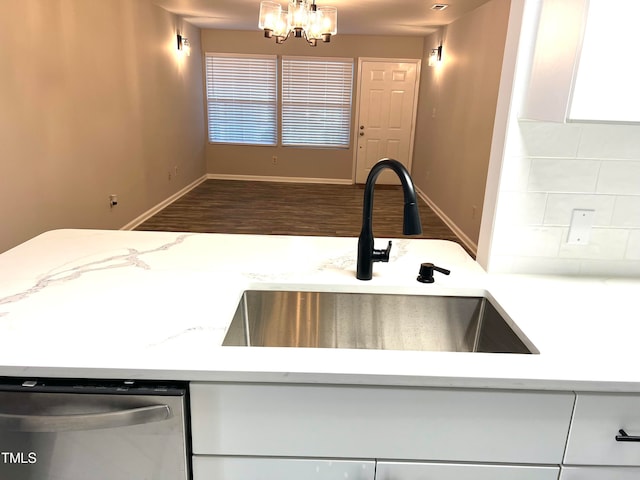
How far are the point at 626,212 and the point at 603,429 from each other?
72cm

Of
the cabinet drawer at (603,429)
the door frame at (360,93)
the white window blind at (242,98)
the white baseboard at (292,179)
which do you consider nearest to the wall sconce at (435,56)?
the door frame at (360,93)

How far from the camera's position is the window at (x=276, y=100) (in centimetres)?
764

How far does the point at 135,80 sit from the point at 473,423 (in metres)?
4.96

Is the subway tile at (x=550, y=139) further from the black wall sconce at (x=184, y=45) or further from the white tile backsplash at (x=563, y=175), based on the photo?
the black wall sconce at (x=184, y=45)

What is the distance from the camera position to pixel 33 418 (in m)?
0.90

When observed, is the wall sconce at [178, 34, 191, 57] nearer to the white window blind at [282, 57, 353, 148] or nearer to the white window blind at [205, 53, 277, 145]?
the white window blind at [205, 53, 277, 145]

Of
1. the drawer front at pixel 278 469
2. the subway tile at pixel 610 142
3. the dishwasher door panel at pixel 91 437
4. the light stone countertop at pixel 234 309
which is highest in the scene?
the subway tile at pixel 610 142

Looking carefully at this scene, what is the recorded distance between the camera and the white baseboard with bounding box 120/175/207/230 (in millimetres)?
4922

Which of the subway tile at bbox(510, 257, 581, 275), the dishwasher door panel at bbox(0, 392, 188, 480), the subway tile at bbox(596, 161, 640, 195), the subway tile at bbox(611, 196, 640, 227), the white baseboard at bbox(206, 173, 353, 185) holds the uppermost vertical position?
the subway tile at bbox(596, 161, 640, 195)

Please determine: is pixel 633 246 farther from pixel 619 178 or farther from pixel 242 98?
pixel 242 98

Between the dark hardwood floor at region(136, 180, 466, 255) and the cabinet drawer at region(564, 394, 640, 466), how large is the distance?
13.3ft

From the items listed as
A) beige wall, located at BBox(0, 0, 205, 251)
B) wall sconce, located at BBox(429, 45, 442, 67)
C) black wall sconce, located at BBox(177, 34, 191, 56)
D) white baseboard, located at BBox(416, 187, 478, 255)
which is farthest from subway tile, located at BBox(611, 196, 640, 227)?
black wall sconce, located at BBox(177, 34, 191, 56)

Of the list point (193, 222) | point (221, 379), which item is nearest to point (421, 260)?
point (221, 379)

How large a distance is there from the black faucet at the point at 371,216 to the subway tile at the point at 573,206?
47cm
